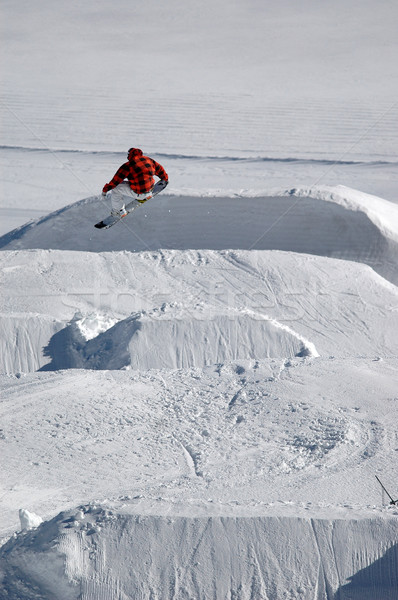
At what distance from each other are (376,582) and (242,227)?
4.42 m

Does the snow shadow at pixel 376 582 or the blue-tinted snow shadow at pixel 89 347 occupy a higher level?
the blue-tinted snow shadow at pixel 89 347

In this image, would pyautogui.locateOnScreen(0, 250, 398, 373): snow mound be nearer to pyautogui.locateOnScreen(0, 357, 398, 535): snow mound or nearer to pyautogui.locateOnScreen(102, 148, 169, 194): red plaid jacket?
pyautogui.locateOnScreen(0, 357, 398, 535): snow mound

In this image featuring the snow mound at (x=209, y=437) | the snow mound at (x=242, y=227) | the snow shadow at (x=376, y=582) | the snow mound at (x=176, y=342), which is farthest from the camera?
the snow mound at (x=242, y=227)

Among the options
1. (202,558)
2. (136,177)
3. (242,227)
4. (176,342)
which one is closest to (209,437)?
(202,558)

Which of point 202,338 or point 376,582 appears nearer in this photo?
point 376,582

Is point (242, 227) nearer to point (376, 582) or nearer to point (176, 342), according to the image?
point (176, 342)

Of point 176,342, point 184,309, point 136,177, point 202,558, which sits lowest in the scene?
point 202,558

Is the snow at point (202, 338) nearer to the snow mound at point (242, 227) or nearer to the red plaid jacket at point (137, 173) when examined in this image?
the snow mound at point (242, 227)

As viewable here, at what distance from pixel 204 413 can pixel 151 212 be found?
3144 mm

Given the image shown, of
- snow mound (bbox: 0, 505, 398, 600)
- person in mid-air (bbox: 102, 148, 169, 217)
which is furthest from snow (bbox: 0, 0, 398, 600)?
person in mid-air (bbox: 102, 148, 169, 217)

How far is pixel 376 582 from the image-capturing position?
2.75m

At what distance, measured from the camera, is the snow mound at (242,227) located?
6727 mm

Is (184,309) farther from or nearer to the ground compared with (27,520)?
farther from the ground

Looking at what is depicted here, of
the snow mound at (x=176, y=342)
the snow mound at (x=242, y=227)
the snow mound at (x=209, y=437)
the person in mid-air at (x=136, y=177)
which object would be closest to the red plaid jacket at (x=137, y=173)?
the person in mid-air at (x=136, y=177)
